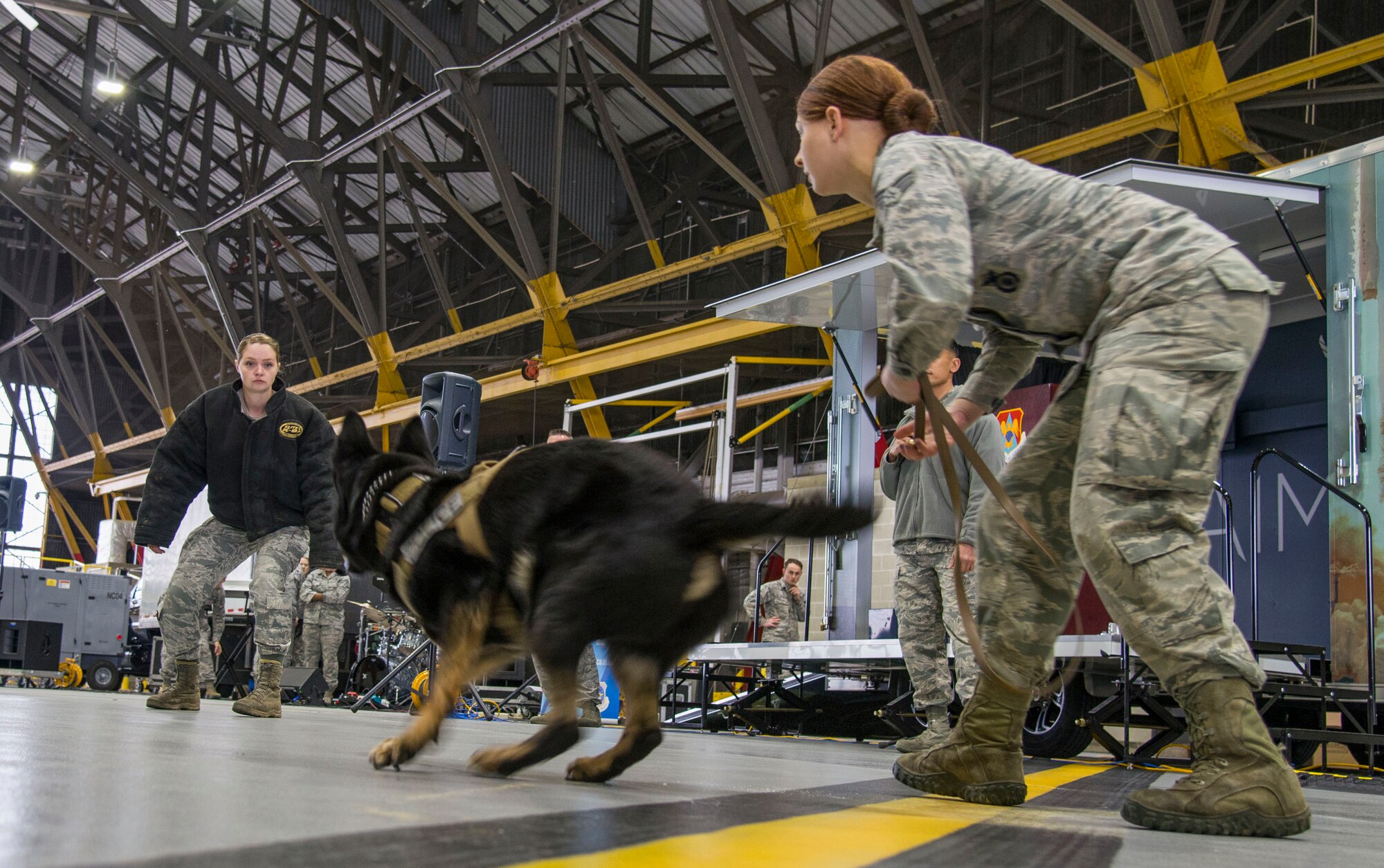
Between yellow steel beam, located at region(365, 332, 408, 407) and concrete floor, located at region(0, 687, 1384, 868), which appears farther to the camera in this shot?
yellow steel beam, located at region(365, 332, 408, 407)

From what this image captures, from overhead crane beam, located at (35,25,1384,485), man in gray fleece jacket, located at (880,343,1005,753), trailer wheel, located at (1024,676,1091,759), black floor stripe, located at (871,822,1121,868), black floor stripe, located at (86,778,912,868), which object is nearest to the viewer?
black floor stripe, located at (86,778,912,868)

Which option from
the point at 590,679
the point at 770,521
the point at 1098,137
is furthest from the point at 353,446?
the point at 1098,137

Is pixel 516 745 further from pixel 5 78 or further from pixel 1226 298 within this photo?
pixel 5 78

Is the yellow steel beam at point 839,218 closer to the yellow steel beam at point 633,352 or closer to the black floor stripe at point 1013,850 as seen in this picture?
the yellow steel beam at point 633,352

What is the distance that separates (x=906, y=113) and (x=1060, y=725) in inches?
172

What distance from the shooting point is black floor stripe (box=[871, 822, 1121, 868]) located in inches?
63.5

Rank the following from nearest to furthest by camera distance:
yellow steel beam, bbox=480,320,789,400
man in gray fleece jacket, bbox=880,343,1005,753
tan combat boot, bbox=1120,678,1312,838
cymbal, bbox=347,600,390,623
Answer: tan combat boot, bbox=1120,678,1312,838
man in gray fleece jacket, bbox=880,343,1005,753
yellow steel beam, bbox=480,320,789,400
cymbal, bbox=347,600,390,623

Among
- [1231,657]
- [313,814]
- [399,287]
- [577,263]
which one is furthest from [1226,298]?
[399,287]

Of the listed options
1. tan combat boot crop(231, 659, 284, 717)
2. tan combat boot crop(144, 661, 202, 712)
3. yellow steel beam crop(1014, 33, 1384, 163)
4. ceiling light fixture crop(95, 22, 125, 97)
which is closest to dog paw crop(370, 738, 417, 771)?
tan combat boot crop(231, 659, 284, 717)

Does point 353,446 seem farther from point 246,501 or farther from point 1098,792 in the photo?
point 246,501

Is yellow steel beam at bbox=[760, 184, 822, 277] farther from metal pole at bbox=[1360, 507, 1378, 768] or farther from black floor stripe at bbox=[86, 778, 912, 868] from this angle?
black floor stripe at bbox=[86, 778, 912, 868]

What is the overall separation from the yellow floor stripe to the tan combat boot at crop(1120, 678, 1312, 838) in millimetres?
→ 358

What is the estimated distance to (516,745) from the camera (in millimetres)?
2504

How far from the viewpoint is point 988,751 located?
103 inches
